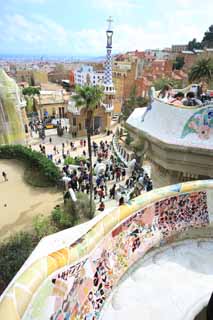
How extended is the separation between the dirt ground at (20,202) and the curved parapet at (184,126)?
1227cm

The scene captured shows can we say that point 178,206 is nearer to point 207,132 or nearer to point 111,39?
point 207,132

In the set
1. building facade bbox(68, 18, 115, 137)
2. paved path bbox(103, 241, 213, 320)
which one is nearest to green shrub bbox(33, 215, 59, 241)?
paved path bbox(103, 241, 213, 320)

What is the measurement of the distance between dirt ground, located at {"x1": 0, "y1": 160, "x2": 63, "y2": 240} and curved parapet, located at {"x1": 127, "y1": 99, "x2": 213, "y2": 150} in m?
12.3

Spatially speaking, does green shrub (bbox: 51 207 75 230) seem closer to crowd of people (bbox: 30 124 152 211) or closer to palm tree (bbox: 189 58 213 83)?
crowd of people (bbox: 30 124 152 211)

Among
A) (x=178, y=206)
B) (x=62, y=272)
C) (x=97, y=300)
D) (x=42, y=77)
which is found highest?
(x=62, y=272)

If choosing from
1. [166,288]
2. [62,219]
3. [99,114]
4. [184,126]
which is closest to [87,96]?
[62,219]

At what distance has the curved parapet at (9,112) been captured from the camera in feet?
86.5

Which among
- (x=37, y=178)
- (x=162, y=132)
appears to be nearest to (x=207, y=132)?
(x=162, y=132)

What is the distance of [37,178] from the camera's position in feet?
68.1

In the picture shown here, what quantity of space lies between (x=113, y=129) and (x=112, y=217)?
35695 mm

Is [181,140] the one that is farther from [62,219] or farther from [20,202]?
[20,202]

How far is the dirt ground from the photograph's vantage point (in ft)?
52.0

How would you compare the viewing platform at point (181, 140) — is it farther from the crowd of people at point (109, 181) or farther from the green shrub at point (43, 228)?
the green shrub at point (43, 228)

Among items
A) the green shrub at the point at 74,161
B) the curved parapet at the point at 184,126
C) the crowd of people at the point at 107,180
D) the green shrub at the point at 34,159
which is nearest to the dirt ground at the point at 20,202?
the green shrub at the point at 34,159
